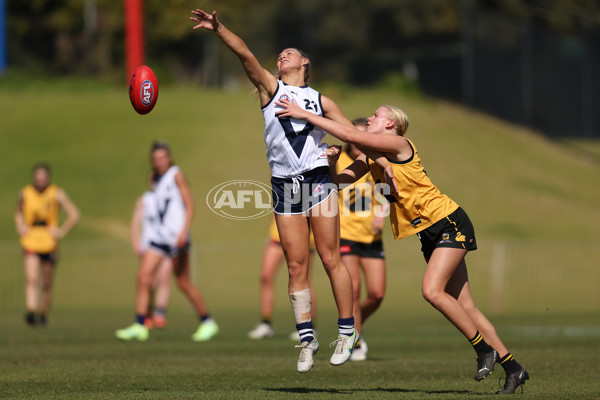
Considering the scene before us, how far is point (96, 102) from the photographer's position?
36719mm

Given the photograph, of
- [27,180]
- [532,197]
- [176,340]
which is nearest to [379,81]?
[532,197]

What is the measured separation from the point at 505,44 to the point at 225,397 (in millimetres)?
32192

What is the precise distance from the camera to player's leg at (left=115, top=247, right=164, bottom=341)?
38.8ft

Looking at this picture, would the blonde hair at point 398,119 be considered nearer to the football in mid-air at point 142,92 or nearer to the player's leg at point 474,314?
the player's leg at point 474,314

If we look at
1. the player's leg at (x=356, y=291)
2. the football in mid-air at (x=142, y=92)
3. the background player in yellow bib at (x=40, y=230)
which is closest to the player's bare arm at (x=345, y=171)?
the football in mid-air at (x=142, y=92)

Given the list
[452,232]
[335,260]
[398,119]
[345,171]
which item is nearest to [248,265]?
[345,171]

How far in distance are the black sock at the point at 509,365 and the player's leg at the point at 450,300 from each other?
0.11 metres

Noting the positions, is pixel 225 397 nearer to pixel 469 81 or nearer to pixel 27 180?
pixel 27 180

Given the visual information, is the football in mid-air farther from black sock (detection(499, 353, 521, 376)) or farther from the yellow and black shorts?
black sock (detection(499, 353, 521, 376))

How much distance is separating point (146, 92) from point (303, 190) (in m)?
1.78

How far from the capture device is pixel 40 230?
15.1 m

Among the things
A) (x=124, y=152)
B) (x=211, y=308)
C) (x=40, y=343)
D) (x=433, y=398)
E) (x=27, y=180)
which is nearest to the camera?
(x=433, y=398)

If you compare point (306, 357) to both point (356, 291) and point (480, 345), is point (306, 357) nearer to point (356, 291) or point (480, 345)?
point (480, 345)

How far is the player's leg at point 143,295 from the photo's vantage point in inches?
466
